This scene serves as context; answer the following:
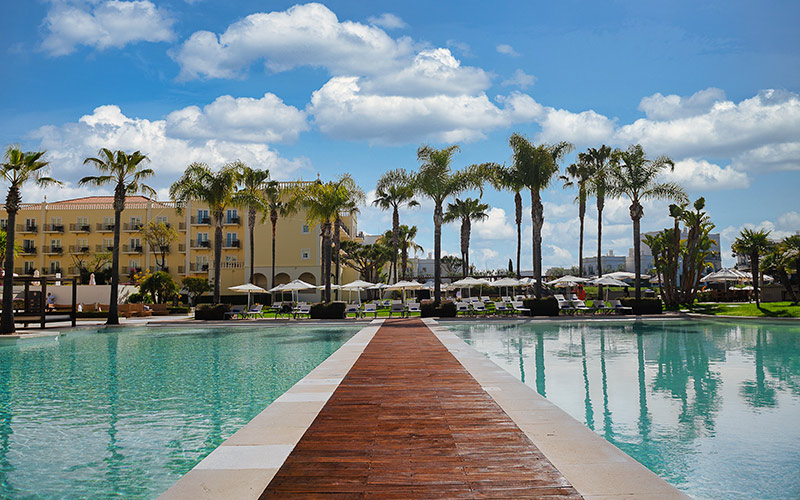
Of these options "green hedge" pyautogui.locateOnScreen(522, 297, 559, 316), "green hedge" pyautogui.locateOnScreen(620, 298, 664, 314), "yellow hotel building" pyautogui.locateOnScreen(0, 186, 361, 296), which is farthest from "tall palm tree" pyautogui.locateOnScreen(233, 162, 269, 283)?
"green hedge" pyautogui.locateOnScreen(620, 298, 664, 314)

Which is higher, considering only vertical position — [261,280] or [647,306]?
[261,280]

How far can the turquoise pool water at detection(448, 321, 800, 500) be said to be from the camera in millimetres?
5461

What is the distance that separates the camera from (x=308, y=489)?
12.8 ft

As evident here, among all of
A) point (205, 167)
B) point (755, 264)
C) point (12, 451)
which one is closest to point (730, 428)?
point (12, 451)

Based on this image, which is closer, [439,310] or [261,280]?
[439,310]

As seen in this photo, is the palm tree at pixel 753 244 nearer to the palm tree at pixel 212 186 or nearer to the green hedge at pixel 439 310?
the green hedge at pixel 439 310

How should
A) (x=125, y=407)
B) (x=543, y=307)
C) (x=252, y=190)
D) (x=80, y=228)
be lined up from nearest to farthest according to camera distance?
(x=125, y=407) → (x=543, y=307) → (x=252, y=190) → (x=80, y=228)

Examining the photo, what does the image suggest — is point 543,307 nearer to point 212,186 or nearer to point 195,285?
point 212,186

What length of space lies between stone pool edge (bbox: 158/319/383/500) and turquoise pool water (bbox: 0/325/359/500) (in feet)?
2.34

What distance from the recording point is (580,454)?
474cm

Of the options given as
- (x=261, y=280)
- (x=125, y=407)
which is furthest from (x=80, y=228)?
(x=125, y=407)

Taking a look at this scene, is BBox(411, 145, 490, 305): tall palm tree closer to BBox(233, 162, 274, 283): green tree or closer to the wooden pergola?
BBox(233, 162, 274, 283): green tree

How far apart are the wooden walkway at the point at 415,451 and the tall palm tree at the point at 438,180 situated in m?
20.6

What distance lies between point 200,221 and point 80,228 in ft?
41.6
